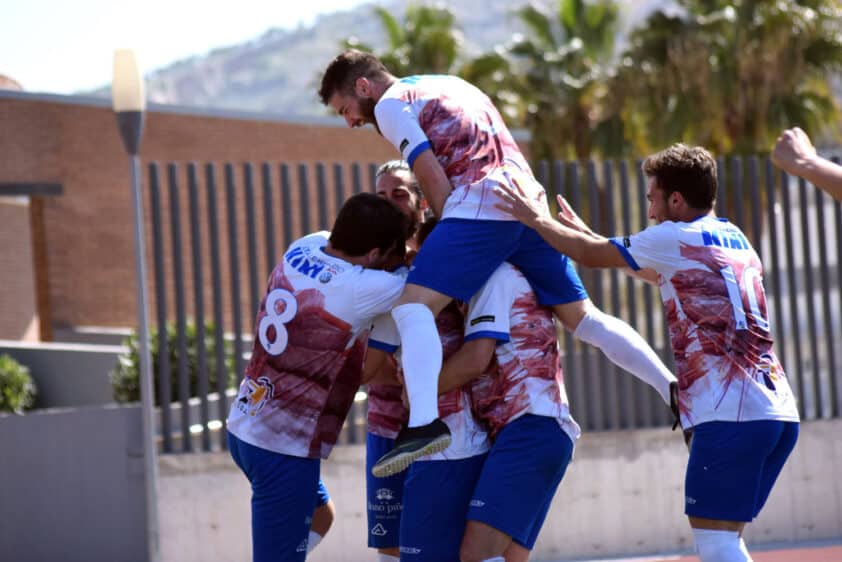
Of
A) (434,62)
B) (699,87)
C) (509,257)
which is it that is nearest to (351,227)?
(509,257)

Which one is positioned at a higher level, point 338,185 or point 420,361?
point 338,185

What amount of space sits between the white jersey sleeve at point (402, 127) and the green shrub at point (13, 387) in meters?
11.3

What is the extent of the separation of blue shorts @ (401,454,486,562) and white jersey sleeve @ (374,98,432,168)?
3.55ft

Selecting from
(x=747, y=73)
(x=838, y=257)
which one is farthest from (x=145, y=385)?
(x=747, y=73)

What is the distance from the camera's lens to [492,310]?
4.42 metres

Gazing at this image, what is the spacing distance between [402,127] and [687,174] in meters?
1.03

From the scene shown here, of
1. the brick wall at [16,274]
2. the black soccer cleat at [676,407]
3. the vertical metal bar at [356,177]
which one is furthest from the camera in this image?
the brick wall at [16,274]

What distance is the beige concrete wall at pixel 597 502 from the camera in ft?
27.6

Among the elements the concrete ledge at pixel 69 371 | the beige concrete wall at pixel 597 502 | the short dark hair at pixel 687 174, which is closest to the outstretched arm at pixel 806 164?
the short dark hair at pixel 687 174

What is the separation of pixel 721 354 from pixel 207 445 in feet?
15.4

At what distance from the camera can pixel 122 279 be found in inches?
734

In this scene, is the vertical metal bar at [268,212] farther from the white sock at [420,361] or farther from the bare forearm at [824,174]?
→ the bare forearm at [824,174]

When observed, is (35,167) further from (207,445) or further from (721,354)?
(721,354)

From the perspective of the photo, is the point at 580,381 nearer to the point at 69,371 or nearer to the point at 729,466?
the point at 729,466
